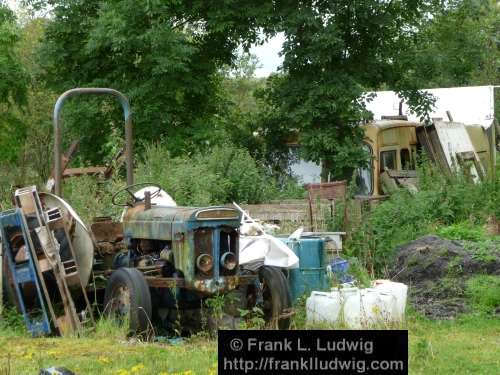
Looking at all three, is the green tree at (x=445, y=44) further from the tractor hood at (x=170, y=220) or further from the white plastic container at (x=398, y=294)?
the tractor hood at (x=170, y=220)

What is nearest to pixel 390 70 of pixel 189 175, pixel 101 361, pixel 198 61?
pixel 198 61

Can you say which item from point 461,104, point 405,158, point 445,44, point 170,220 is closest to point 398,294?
point 170,220

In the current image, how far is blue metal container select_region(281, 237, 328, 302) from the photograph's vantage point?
10258 mm

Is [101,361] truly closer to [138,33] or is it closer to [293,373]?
[293,373]

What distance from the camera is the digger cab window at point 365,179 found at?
18969 mm

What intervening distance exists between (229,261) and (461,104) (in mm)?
16303

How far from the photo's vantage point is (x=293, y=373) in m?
3.40

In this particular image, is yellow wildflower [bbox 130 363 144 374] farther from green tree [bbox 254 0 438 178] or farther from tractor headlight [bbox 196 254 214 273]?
green tree [bbox 254 0 438 178]

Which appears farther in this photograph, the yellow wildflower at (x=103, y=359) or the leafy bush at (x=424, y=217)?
the leafy bush at (x=424, y=217)

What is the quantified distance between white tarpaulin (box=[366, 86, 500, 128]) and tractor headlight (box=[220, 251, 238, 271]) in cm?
1485

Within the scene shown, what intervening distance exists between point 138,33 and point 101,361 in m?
12.3

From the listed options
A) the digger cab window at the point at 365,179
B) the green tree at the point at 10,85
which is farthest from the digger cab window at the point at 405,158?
the green tree at the point at 10,85

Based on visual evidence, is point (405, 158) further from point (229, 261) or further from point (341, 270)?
point (229, 261)

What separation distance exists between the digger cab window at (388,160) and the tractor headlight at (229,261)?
10.6 m
